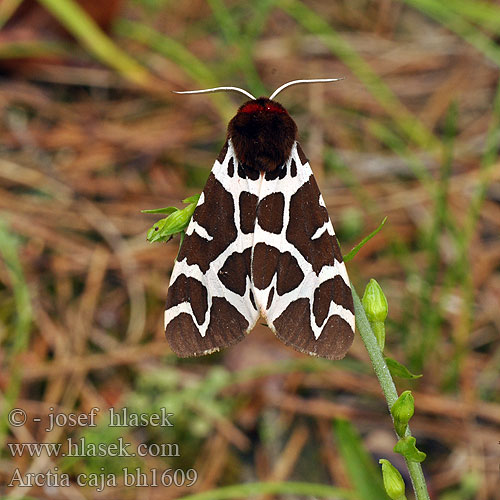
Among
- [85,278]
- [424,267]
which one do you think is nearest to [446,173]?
[424,267]

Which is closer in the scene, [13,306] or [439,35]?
[13,306]

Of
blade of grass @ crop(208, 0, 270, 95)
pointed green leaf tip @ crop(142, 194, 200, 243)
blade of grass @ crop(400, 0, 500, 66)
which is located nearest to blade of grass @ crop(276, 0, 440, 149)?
blade of grass @ crop(208, 0, 270, 95)

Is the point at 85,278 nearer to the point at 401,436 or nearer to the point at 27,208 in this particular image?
the point at 27,208

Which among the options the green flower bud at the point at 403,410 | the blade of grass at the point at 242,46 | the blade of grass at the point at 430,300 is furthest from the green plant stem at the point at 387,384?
the blade of grass at the point at 242,46

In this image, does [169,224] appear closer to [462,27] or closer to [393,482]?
[393,482]

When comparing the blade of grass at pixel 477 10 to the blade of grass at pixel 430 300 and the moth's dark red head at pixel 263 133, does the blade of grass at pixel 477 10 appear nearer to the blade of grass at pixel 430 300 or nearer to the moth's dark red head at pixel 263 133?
the blade of grass at pixel 430 300

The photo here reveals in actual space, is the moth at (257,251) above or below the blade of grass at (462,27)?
below

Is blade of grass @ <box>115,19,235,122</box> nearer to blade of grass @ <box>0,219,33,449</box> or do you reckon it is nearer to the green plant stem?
blade of grass @ <box>0,219,33,449</box>

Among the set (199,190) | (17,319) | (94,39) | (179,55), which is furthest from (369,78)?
(17,319)
